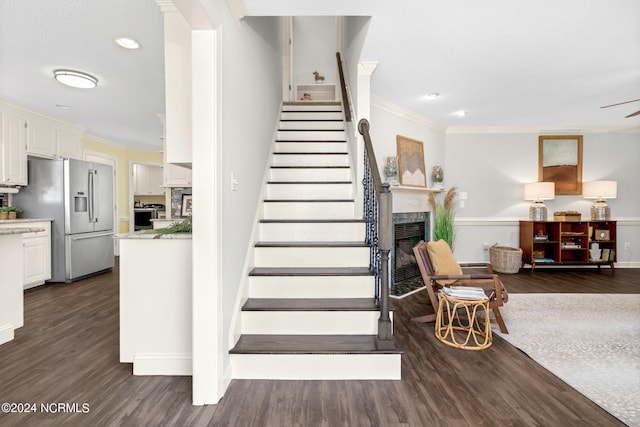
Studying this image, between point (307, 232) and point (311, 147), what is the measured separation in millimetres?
1516

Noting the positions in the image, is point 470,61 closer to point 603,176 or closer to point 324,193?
point 324,193

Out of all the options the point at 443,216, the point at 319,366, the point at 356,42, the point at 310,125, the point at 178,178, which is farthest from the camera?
the point at 178,178

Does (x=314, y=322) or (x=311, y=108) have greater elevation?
(x=311, y=108)

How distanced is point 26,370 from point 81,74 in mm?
3069

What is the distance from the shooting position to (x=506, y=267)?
5383 mm

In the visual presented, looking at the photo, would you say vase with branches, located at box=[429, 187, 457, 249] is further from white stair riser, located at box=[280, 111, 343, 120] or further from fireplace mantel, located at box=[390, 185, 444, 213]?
white stair riser, located at box=[280, 111, 343, 120]

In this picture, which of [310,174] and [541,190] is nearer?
[310,174]

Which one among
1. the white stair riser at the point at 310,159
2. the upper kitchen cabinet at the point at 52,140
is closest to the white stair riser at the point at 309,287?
the white stair riser at the point at 310,159

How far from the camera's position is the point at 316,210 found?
327 centimetres

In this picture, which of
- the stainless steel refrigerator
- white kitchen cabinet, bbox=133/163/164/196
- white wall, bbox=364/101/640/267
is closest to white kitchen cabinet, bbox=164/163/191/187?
the stainless steel refrigerator

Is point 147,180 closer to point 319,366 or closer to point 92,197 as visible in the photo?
point 92,197

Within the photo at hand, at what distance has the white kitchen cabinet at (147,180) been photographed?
8.59 metres

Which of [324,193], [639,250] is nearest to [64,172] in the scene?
[324,193]

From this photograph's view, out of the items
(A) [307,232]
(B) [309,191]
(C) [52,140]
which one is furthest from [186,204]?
(A) [307,232]
